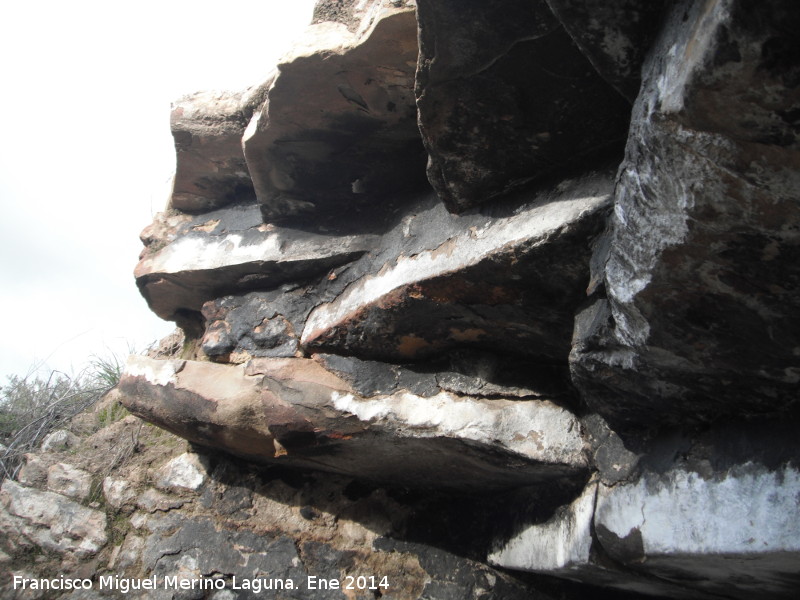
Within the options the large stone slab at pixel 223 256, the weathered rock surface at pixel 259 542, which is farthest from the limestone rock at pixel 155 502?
the large stone slab at pixel 223 256

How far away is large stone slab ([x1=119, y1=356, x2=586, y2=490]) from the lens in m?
1.54

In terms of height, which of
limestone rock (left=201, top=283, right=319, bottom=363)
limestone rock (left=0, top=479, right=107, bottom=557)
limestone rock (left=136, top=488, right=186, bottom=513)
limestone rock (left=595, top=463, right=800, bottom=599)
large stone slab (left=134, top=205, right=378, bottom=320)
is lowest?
limestone rock (left=0, top=479, right=107, bottom=557)

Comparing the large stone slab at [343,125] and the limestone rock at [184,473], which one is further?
the limestone rock at [184,473]

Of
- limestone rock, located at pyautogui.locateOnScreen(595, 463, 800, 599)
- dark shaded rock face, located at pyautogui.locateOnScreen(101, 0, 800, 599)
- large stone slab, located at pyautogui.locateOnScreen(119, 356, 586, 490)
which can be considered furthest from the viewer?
large stone slab, located at pyautogui.locateOnScreen(119, 356, 586, 490)

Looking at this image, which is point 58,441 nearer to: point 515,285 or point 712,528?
point 515,285

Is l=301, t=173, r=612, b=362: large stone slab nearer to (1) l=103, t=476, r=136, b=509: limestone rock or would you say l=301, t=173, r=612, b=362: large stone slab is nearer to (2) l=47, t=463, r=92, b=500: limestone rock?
(1) l=103, t=476, r=136, b=509: limestone rock

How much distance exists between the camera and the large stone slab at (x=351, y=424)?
154 cm

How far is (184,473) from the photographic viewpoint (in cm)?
208

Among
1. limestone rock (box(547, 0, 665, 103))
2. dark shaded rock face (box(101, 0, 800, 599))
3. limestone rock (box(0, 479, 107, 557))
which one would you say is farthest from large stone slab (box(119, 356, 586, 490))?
limestone rock (box(547, 0, 665, 103))

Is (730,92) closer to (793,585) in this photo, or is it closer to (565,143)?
(565,143)

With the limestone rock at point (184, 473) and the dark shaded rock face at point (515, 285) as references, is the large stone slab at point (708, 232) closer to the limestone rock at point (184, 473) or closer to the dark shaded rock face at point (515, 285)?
the dark shaded rock face at point (515, 285)

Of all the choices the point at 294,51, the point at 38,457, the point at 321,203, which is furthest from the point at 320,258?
the point at 38,457

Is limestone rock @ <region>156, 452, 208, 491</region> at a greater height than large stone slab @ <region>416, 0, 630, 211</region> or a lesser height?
lesser

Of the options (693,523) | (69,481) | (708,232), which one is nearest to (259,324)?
(69,481)
